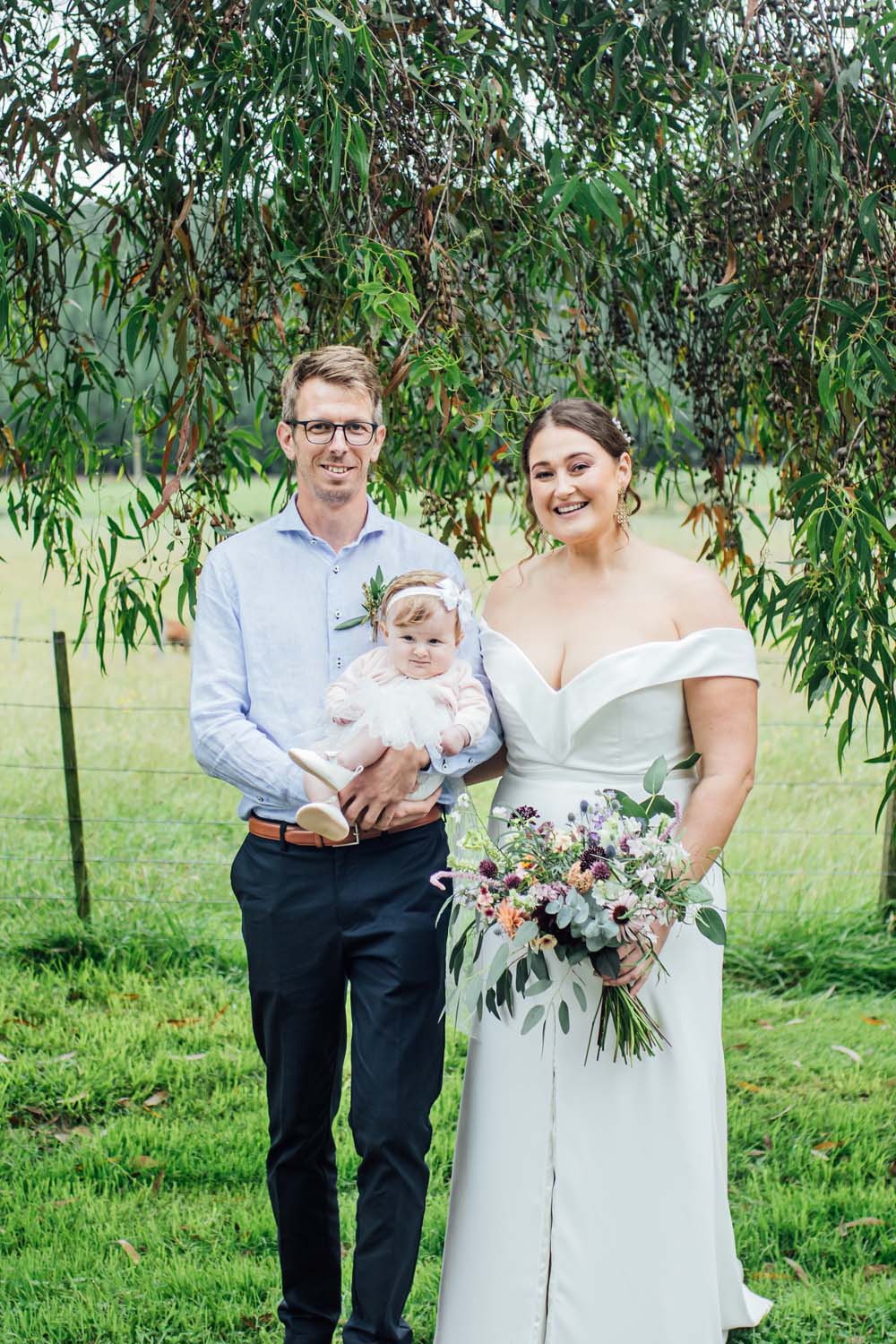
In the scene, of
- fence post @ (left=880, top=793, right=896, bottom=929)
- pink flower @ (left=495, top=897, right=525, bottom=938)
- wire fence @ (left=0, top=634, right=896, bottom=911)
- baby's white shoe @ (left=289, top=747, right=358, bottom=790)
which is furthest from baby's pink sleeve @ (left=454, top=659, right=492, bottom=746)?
fence post @ (left=880, top=793, right=896, bottom=929)

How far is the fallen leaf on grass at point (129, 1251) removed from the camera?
10.3 ft

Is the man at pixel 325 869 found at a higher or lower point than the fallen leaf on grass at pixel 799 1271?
higher

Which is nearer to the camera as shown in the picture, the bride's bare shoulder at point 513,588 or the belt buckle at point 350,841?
the belt buckle at point 350,841

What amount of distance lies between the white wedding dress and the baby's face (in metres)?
0.16

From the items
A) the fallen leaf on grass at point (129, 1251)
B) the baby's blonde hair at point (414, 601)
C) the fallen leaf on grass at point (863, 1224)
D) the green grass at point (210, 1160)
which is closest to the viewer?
the baby's blonde hair at point (414, 601)

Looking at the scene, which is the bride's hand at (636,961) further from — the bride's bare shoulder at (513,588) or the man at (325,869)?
the bride's bare shoulder at (513,588)

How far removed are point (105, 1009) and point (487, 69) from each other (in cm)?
334

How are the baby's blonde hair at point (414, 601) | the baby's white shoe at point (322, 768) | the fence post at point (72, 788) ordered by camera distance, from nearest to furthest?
the baby's white shoe at point (322, 768) < the baby's blonde hair at point (414, 601) < the fence post at point (72, 788)

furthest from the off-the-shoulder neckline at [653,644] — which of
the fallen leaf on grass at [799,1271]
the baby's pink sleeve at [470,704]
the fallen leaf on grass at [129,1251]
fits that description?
the fallen leaf on grass at [129,1251]

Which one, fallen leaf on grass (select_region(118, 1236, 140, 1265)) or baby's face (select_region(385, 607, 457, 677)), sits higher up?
baby's face (select_region(385, 607, 457, 677))

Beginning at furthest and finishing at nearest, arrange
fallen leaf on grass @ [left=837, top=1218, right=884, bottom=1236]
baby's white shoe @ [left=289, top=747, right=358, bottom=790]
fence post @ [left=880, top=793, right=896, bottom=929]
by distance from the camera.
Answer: fence post @ [left=880, top=793, right=896, bottom=929]
fallen leaf on grass @ [left=837, top=1218, right=884, bottom=1236]
baby's white shoe @ [left=289, top=747, right=358, bottom=790]

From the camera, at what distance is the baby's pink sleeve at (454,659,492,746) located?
2.43 m

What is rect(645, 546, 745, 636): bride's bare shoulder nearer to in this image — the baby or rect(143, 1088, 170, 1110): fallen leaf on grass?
the baby

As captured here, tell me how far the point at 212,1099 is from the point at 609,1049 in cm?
198
